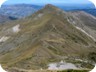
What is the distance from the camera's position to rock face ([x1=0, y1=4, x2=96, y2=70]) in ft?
101

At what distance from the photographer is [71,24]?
45.9m

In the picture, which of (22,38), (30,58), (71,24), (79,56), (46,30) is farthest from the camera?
(71,24)

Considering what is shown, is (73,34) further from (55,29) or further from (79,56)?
(79,56)

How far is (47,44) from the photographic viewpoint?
35.0m

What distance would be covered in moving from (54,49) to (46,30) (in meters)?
5.29

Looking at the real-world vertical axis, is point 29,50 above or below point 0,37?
above

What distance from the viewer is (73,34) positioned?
139ft

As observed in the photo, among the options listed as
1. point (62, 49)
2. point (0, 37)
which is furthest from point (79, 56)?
point (0, 37)

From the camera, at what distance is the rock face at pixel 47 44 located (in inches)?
1211

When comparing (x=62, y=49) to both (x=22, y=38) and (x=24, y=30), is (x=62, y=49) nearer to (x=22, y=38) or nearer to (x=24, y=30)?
(x=22, y=38)

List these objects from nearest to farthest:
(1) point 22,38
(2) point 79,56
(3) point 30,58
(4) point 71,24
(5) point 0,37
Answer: (3) point 30,58 → (2) point 79,56 → (1) point 22,38 → (4) point 71,24 → (5) point 0,37

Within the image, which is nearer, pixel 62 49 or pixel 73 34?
pixel 62 49

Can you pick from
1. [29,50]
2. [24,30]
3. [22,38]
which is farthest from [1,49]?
[29,50]

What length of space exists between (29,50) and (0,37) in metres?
17.4
